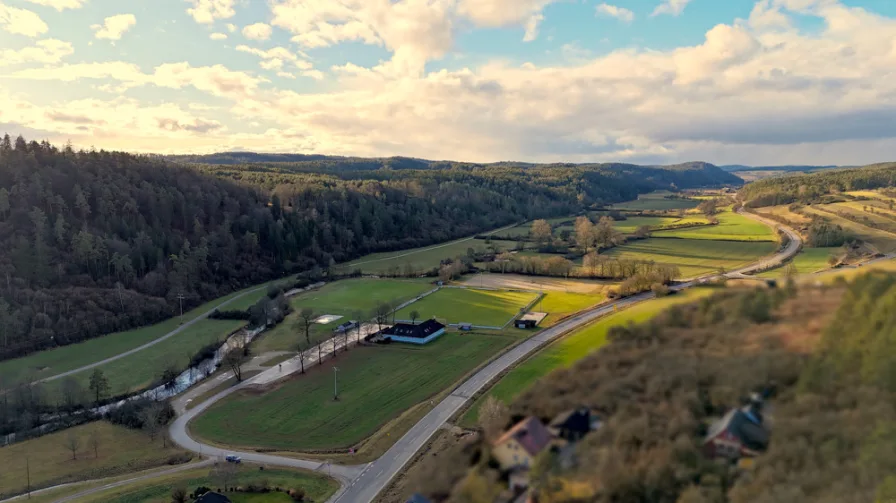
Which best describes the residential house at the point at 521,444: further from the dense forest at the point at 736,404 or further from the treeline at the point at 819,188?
the treeline at the point at 819,188

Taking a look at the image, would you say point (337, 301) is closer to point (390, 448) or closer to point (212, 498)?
point (390, 448)

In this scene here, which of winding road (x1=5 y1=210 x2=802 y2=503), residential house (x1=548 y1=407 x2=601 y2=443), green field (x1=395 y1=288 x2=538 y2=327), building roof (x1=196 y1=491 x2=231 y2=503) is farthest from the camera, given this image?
green field (x1=395 y1=288 x2=538 y2=327)

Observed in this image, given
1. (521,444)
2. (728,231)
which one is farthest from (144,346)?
(728,231)

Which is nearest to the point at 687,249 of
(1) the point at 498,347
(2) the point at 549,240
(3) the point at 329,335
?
(2) the point at 549,240

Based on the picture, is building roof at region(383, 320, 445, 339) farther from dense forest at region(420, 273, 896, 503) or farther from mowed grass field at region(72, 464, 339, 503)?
dense forest at region(420, 273, 896, 503)

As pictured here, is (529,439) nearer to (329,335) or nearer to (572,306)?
(329,335)

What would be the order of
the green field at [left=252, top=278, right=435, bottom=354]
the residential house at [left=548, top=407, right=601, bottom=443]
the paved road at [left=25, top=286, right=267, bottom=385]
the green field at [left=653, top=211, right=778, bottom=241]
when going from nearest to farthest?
the residential house at [left=548, top=407, right=601, bottom=443]
the paved road at [left=25, top=286, right=267, bottom=385]
the green field at [left=252, top=278, right=435, bottom=354]
the green field at [left=653, top=211, right=778, bottom=241]

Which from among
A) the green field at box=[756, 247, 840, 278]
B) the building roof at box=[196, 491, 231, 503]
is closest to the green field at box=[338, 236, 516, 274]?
the building roof at box=[196, 491, 231, 503]
